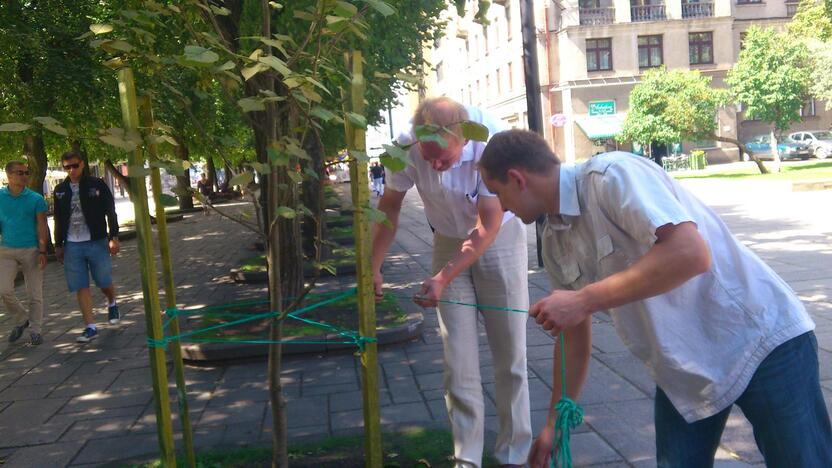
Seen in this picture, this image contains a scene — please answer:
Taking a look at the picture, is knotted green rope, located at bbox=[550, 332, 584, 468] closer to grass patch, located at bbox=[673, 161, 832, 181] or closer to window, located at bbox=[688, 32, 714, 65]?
grass patch, located at bbox=[673, 161, 832, 181]

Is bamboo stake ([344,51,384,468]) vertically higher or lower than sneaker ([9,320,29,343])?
higher

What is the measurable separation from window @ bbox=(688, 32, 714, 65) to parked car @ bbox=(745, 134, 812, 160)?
Answer: 5682 mm

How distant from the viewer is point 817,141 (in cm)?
3825

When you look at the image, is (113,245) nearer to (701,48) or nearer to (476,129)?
(476,129)

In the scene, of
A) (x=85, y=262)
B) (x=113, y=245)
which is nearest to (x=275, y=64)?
(x=85, y=262)

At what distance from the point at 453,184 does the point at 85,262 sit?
5.50 m

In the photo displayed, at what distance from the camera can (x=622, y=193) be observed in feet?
6.41

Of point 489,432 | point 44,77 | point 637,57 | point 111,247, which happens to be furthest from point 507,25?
point 489,432

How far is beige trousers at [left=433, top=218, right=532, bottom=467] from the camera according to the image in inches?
136

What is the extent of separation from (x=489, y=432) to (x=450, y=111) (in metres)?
1.97

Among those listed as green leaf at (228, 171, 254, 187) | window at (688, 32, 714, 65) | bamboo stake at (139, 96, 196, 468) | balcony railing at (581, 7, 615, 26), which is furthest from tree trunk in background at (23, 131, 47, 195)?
window at (688, 32, 714, 65)

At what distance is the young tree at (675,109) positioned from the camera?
30.9m

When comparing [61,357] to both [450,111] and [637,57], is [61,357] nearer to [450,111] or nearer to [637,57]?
[450,111]

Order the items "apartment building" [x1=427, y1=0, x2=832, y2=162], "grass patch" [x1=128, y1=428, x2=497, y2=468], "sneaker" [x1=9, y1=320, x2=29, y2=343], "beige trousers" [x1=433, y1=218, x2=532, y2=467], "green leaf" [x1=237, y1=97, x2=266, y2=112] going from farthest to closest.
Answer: "apartment building" [x1=427, y1=0, x2=832, y2=162], "sneaker" [x1=9, y1=320, x2=29, y2=343], "grass patch" [x1=128, y1=428, x2=497, y2=468], "beige trousers" [x1=433, y1=218, x2=532, y2=467], "green leaf" [x1=237, y1=97, x2=266, y2=112]
